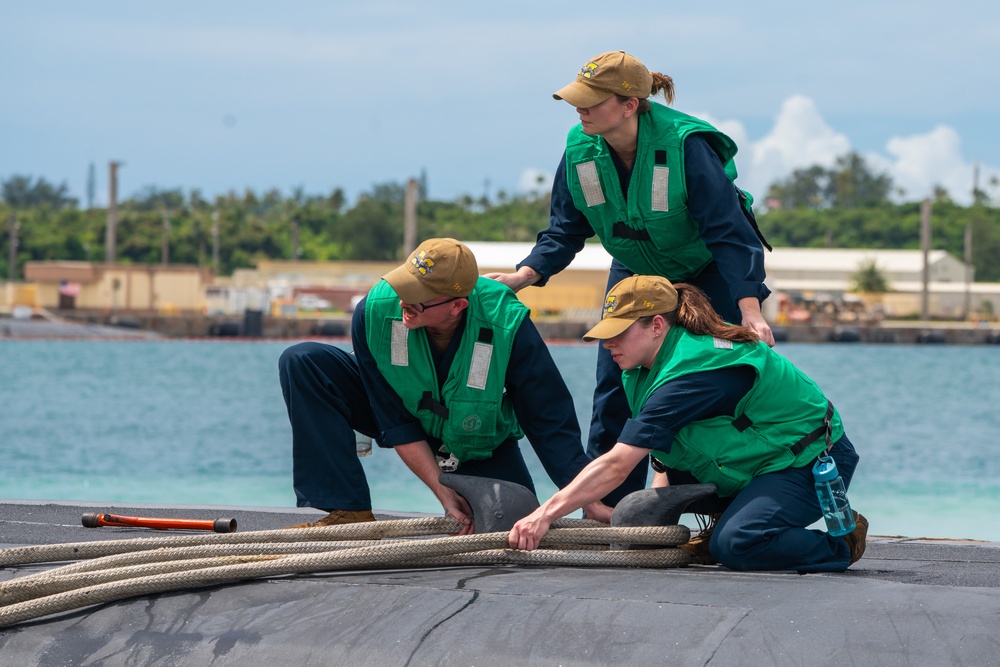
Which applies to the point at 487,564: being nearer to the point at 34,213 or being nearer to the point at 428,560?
the point at 428,560

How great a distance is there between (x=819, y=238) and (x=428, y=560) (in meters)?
113

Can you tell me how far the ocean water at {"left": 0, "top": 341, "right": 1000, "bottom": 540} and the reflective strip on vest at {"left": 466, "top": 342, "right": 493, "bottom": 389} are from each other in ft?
32.4

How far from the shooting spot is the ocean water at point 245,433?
19734mm

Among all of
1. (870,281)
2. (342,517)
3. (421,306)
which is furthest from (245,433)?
(870,281)

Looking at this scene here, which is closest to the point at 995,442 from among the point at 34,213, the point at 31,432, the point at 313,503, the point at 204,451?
the point at 204,451

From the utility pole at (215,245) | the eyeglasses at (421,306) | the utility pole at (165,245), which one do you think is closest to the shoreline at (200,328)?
the utility pole at (165,245)

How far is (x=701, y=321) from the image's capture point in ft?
13.4

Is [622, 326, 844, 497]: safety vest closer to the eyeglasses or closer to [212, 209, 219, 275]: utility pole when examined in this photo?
the eyeglasses

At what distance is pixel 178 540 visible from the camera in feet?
14.4

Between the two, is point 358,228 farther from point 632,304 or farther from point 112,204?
point 632,304

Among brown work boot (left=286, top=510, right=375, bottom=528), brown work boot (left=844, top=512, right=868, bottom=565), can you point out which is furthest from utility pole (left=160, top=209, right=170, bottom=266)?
brown work boot (left=844, top=512, right=868, bottom=565)

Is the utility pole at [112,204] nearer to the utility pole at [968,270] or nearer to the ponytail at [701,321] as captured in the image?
the utility pole at [968,270]

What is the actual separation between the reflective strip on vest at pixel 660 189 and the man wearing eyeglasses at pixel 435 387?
64 cm

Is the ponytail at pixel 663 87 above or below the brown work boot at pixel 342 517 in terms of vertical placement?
above
